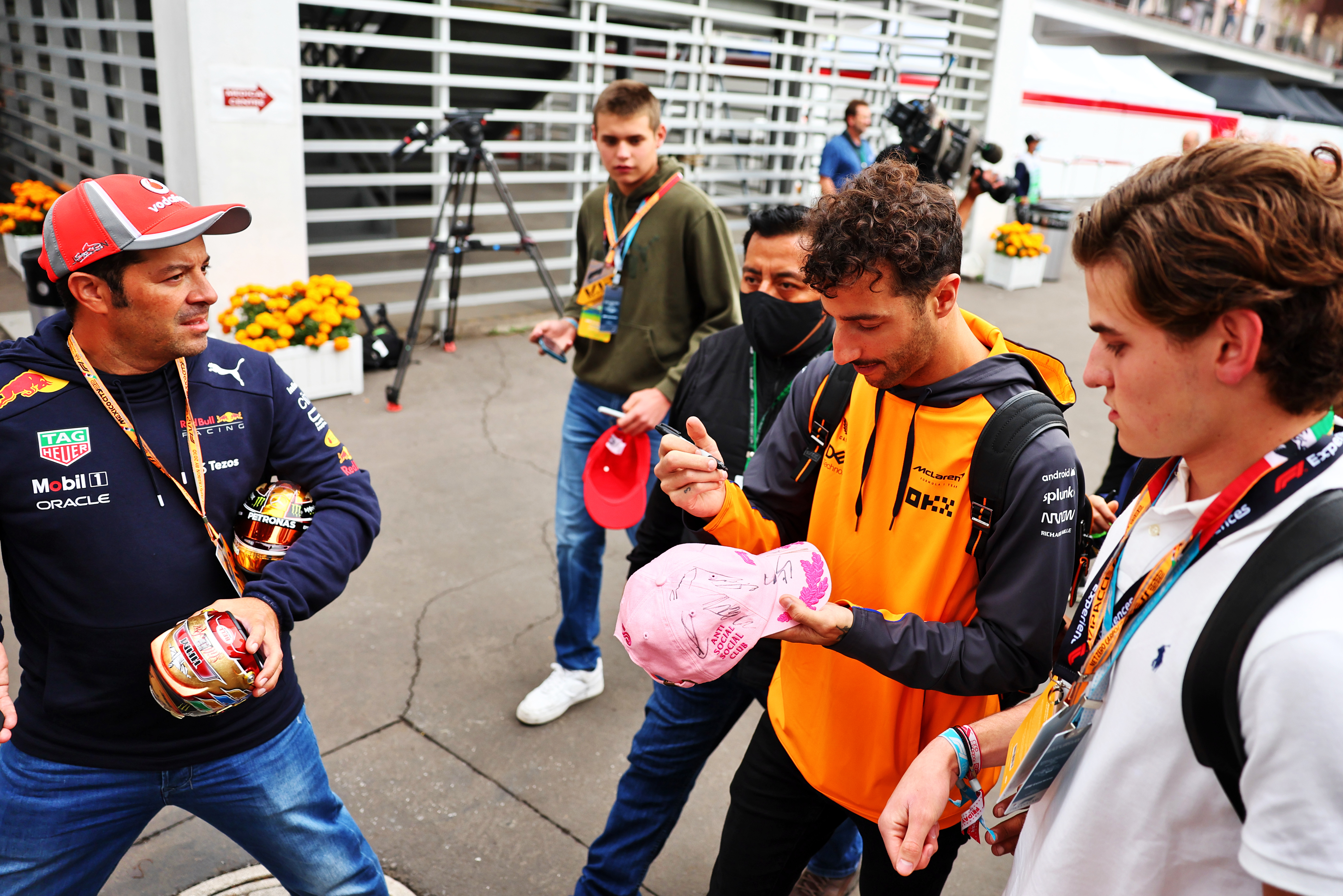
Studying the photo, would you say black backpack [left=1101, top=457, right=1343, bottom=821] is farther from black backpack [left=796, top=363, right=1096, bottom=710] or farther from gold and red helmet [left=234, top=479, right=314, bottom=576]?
gold and red helmet [left=234, top=479, right=314, bottom=576]

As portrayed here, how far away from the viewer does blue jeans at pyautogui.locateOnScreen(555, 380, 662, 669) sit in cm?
358

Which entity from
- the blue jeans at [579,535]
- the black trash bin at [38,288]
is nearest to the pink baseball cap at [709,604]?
the blue jeans at [579,535]

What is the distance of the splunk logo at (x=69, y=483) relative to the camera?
1815 millimetres

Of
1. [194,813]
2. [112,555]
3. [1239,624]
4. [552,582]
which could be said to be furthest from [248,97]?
[1239,624]

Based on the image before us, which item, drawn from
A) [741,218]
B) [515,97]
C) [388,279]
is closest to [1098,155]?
[741,218]

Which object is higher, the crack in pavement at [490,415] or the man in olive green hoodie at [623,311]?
the man in olive green hoodie at [623,311]

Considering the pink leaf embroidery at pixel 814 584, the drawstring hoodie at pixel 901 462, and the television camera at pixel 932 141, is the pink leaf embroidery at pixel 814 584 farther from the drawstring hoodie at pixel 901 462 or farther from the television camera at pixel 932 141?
the television camera at pixel 932 141

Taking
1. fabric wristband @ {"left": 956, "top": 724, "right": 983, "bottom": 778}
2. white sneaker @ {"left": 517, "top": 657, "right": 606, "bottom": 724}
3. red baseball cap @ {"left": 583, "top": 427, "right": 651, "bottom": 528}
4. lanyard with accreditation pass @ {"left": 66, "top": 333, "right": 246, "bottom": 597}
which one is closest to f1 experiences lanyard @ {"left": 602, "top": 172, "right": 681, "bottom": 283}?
red baseball cap @ {"left": 583, "top": 427, "right": 651, "bottom": 528}

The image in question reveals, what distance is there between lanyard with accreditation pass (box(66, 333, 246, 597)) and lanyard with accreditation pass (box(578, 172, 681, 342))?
5.89 feet

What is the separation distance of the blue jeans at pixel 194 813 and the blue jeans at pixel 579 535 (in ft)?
5.04

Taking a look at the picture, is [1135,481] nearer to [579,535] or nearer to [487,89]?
[579,535]

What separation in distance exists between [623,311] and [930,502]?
6.69 ft

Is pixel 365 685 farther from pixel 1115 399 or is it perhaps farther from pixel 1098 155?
pixel 1098 155

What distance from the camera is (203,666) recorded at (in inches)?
67.7
